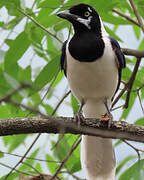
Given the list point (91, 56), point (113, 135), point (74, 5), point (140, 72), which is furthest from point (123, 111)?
point (113, 135)

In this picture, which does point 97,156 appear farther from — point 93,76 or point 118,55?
point 118,55

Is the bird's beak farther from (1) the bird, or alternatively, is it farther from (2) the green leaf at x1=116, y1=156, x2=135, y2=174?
(2) the green leaf at x1=116, y1=156, x2=135, y2=174

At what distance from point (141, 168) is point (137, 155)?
15cm

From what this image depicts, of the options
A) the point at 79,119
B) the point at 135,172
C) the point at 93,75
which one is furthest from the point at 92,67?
the point at 135,172

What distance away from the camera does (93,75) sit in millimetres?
2654

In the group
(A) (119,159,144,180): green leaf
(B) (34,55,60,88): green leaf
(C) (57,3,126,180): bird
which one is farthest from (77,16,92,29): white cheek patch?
(A) (119,159,144,180): green leaf

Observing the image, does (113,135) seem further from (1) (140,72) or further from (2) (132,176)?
(1) (140,72)

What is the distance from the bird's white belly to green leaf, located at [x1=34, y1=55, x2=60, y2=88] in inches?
9.7

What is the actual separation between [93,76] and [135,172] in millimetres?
791

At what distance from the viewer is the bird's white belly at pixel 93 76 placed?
104 inches

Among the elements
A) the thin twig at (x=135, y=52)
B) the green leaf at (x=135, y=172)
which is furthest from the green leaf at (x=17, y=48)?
the green leaf at (x=135, y=172)

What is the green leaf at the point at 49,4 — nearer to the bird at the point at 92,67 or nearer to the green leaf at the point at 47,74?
the bird at the point at 92,67

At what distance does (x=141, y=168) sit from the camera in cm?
218

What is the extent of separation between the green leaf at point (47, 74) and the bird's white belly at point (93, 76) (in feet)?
0.80
